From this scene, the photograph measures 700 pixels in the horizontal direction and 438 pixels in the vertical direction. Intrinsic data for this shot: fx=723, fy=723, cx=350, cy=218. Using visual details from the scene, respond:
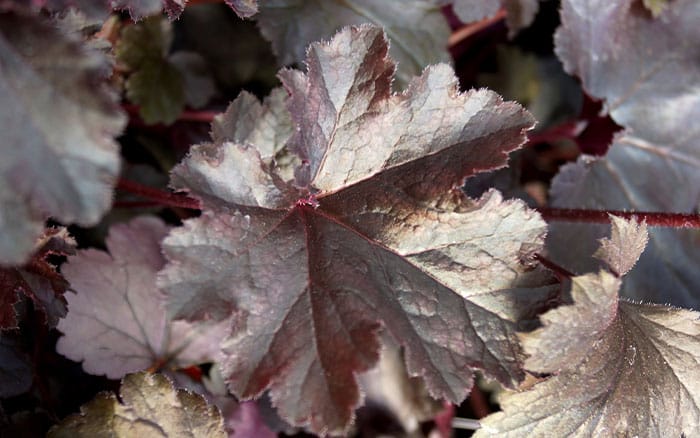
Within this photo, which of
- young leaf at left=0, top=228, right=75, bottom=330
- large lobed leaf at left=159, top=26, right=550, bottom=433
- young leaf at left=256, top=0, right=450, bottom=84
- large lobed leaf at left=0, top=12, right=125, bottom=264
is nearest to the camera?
large lobed leaf at left=0, top=12, right=125, bottom=264

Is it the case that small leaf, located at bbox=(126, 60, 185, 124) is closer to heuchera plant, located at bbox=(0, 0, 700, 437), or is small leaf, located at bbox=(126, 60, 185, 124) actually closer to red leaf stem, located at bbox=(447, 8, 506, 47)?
heuchera plant, located at bbox=(0, 0, 700, 437)

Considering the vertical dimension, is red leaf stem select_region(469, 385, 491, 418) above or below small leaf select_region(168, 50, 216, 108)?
below

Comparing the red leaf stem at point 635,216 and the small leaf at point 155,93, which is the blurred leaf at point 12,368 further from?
the red leaf stem at point 635,216

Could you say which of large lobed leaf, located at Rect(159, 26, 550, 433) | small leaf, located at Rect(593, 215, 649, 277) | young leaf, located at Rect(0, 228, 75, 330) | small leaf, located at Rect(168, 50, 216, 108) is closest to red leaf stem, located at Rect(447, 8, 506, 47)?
small leaf, located at Rect(168, 50, 216, 108)

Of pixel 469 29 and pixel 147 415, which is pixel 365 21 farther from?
pixel 147 415

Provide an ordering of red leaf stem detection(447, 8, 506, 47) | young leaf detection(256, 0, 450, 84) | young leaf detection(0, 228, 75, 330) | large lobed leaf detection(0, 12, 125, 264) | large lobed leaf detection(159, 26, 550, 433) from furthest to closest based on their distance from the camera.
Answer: red leaf stem detection(447, 8, 506, 47)
young leaf detection(256, 0, 450, 84)
young leaf detection(0, 228, 75, 330)
large lobed leaf detection(159, 26, 550, 433)
large lobed leaf detection(0, 12, 125, 264)

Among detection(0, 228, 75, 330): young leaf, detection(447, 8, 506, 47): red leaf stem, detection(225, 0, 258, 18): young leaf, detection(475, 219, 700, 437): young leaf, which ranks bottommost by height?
detection(475, 219, 700, 437): young leaf
